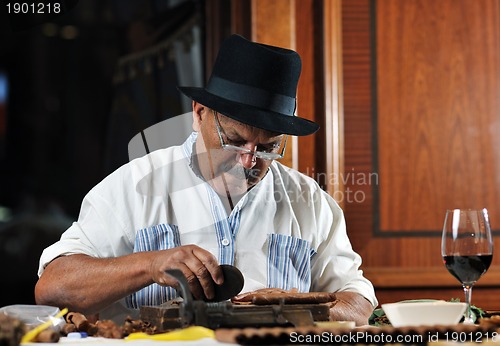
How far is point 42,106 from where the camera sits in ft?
15.6

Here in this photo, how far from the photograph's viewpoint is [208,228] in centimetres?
238

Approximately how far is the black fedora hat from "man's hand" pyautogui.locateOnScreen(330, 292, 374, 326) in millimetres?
494

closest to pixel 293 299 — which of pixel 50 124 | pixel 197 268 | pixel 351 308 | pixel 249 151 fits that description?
pixel 197 268

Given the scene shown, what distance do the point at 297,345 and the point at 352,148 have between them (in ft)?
7.07

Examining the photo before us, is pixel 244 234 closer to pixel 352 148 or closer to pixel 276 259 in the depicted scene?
pixel 276 259

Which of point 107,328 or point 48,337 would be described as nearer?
point 48,337

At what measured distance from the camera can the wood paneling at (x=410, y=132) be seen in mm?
3256

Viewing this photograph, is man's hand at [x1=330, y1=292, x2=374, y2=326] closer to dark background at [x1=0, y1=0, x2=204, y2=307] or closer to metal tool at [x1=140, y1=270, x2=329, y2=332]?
metal tool at [x1=140, y1=270, x2=329, y2=332]

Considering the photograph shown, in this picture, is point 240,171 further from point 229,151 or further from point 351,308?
point 351,308

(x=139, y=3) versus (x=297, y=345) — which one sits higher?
(x=139, y=3)

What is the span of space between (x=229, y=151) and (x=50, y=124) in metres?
2.81

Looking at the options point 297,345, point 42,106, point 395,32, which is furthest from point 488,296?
point 42,106

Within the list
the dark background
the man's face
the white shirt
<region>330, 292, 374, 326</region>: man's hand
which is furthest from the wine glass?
the dark background

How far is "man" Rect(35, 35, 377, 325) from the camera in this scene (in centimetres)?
215
